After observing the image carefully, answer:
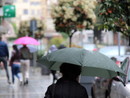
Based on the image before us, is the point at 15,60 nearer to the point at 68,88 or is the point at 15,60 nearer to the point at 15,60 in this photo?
the point at 15,60

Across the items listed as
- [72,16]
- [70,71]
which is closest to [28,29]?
[72,16]

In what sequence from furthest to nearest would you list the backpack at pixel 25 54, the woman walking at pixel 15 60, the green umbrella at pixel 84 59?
the backpack at pixel 25 54 → the woman walking at pixel 15 60 → the green umbrella at pixel 84 59

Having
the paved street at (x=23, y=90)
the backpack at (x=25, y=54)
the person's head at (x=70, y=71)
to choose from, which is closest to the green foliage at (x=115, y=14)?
the paved street at (x=23, y=90)

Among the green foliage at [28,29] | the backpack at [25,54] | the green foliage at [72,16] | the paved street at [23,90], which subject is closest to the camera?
the paved street at [23,90]

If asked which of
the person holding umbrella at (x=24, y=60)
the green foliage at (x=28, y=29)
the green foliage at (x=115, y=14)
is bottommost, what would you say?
the green foliage at (x=28, y=29)

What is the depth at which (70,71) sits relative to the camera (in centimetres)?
631

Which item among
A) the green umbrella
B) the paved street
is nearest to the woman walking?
the paved street

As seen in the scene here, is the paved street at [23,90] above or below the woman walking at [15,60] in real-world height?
below

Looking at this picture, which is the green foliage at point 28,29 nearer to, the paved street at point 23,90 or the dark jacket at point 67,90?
the paved street at point 23,90

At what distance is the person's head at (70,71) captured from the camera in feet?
20.6

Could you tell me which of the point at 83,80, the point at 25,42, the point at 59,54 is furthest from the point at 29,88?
the point at 59,54

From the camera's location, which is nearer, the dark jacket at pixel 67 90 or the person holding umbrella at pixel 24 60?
the dark jacket at pixel 67 90

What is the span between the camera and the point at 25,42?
19.3 meters

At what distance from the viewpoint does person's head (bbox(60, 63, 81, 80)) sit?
6270 millimetres
